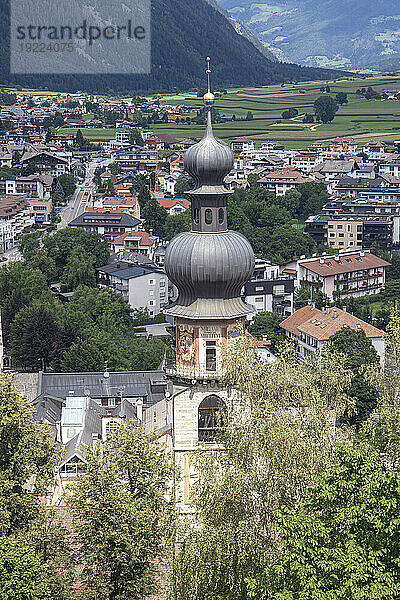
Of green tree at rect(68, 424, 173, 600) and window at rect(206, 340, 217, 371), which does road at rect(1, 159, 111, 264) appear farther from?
green tree at rect(68, 424, 173, 600)

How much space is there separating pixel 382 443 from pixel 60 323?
193 ft

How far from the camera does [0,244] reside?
150 meters

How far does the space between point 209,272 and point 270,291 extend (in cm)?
7876

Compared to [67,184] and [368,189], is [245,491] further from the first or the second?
[67,184]

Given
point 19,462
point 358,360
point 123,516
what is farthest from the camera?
point 358,360

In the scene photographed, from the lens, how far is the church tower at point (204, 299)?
104ft

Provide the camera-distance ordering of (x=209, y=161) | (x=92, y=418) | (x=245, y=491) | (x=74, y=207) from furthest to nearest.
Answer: (x=74, y=207) → (x=92, y=418) → (x=209, y=161) → (x=245, y=491)

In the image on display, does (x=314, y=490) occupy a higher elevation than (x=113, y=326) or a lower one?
higher

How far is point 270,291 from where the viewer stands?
362ft

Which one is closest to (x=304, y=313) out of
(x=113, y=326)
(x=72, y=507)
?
(x=113, y=326)

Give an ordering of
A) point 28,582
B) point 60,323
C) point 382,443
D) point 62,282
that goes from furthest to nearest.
→ point 62,282
point 60,323
point 382,443
point 28,582

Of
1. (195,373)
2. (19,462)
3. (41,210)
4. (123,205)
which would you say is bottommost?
(19,462)

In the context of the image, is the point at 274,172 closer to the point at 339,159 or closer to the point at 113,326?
the point at 339,159

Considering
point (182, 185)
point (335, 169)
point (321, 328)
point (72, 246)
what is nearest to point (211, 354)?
point (321, 328)
